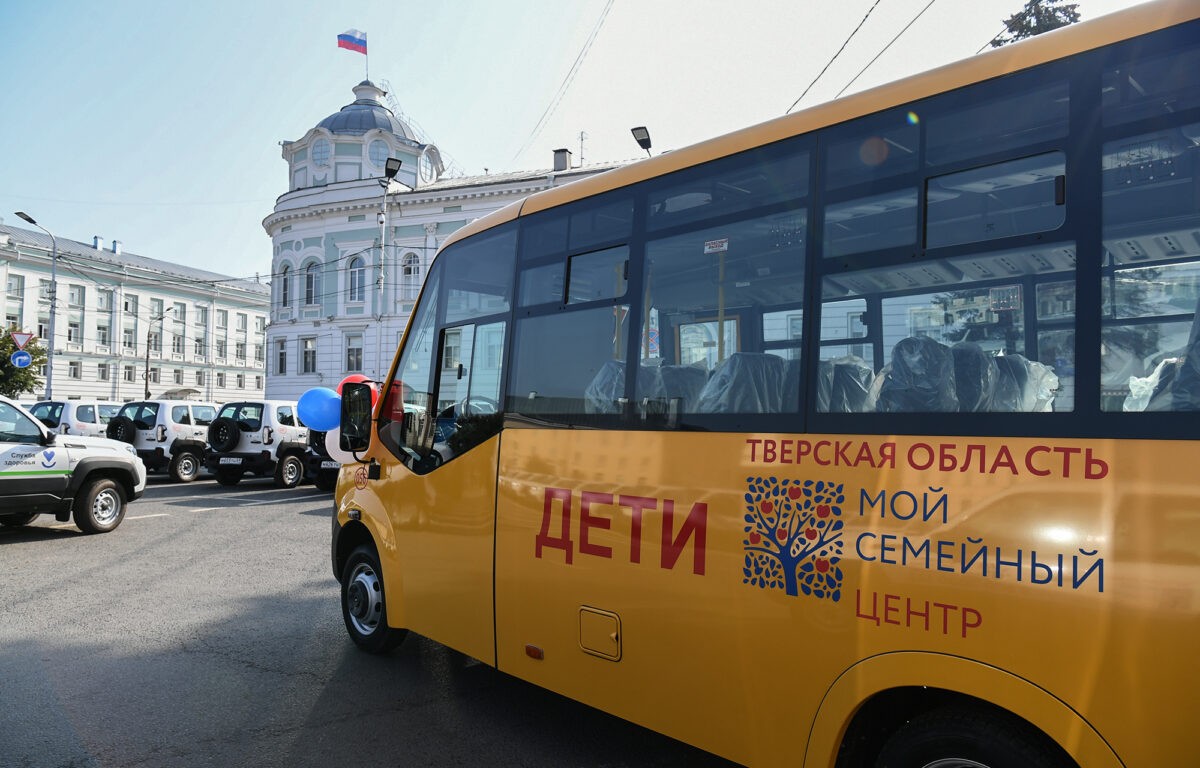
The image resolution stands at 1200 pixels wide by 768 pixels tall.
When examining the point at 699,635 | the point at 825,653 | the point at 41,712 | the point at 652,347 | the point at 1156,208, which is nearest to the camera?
the point at 1156,208

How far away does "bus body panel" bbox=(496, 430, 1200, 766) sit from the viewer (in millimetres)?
2035

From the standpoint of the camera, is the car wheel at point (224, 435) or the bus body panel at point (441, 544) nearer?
the bus body panel at point (441, 544)

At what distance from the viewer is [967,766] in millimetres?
2357

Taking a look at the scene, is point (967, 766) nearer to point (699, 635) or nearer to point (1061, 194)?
point (699, 635)

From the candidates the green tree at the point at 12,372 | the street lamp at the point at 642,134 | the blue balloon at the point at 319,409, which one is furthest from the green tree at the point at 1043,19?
the green tree at the point at 12,372

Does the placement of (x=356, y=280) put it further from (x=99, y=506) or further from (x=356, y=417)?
(x=356, y=417)

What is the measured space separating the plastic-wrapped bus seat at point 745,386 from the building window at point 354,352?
40.9 metres

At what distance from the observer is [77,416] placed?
63.2 ft

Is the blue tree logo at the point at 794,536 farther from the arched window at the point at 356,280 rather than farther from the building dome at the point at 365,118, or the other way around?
the building dome at the point at 365,118

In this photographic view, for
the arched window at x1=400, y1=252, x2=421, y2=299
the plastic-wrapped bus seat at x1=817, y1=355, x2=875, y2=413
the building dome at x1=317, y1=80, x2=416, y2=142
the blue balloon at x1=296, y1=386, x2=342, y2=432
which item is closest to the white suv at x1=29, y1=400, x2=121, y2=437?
the blue balloon at x1=296, y1=386, x2=342, y2=432

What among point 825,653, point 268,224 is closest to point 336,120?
point 268,224

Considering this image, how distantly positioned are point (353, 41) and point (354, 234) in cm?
1181

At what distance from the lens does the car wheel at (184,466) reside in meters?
17.9

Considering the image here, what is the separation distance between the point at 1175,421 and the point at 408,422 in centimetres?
402
